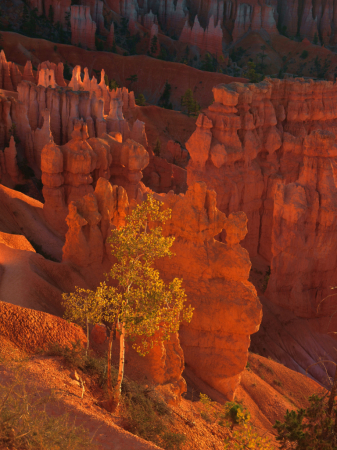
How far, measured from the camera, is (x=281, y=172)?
34.2 m

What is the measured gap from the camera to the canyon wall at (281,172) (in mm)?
26594

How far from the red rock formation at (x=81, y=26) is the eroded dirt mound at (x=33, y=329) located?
77854 mm

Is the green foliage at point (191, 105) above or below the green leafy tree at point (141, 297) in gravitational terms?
below

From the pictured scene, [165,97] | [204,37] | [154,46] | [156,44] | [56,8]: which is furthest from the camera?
[204,37]

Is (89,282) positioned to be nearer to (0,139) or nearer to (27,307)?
(27,307)

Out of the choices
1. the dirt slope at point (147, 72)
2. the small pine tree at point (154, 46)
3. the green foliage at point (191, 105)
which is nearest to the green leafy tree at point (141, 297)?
the green foliage at point (191, 105)

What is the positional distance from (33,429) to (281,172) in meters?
27.9

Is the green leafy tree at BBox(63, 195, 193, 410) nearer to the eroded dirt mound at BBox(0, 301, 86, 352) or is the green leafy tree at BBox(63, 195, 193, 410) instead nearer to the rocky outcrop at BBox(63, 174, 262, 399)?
the eroded dirt mound at BBox(0, 301, 86, 352)

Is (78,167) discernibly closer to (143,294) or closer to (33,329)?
(33,329)

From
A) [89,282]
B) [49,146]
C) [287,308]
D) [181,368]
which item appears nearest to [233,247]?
[181,368]

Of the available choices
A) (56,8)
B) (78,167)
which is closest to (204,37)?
(56,8)

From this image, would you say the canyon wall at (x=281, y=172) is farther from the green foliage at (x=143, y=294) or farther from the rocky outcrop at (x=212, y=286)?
the green foliage at (x=143, y=294)

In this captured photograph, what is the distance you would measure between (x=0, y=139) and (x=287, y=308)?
21.0 metres

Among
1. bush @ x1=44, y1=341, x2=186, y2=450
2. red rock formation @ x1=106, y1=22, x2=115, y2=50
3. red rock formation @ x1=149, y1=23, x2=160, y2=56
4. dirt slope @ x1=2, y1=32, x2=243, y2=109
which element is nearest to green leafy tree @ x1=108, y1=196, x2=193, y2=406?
bush @ x1=44, y1=341, x2=186, y2=450
